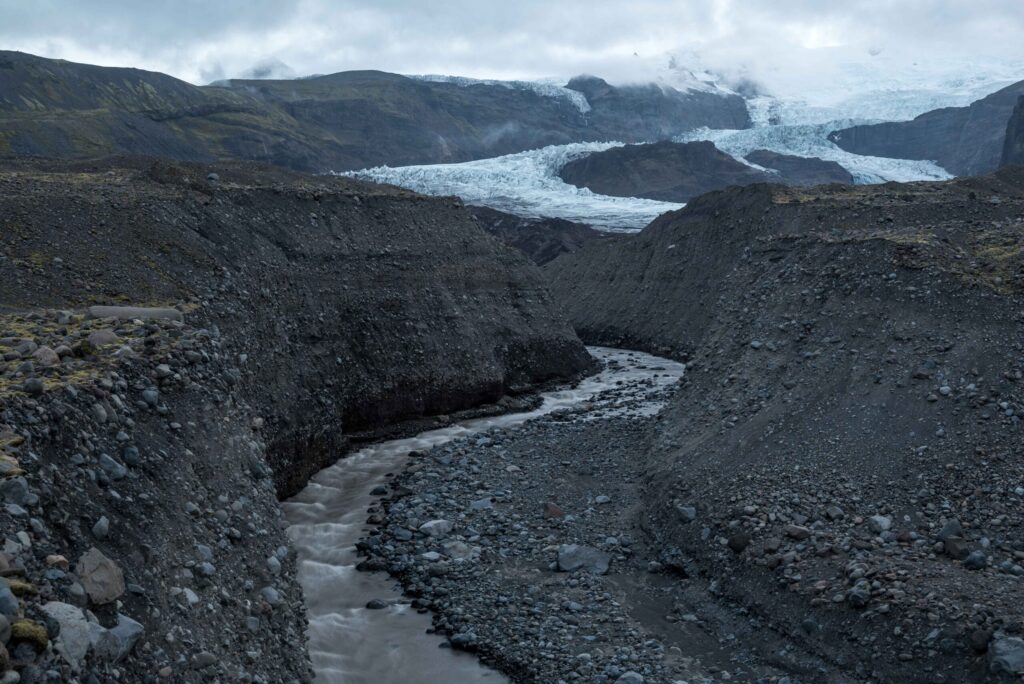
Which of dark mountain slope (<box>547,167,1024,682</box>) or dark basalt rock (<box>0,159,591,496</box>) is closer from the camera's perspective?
dark mountain slope (<box>547,167,1024,682</box>)

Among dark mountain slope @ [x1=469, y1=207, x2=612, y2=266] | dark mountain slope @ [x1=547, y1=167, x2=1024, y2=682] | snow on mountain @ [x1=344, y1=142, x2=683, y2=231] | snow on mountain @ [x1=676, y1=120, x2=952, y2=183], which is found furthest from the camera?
snow on mountain @ [x1=676, y1=120, x2=952, y2=183]

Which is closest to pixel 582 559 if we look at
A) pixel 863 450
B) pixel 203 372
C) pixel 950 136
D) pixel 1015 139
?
pixel 863 450

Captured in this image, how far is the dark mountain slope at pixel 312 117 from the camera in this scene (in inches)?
3061

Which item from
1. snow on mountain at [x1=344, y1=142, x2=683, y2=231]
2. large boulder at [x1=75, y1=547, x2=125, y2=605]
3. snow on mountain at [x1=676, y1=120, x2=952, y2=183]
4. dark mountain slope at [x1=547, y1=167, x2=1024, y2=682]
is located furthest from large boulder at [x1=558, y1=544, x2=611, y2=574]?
snow on mountain at [x1=676, y1=120, x2=952, y2=183]

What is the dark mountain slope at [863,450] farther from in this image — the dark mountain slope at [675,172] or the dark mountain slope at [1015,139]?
the dark mountain slope at [1015,139]

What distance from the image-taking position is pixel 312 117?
398 feet

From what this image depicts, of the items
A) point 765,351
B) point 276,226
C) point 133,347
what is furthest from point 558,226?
point 133,347

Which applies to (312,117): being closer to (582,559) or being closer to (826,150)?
(826,150)

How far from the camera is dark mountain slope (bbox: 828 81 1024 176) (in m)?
124

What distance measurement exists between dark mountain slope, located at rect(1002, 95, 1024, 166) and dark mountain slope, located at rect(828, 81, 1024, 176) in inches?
671

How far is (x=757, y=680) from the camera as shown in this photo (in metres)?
10.5

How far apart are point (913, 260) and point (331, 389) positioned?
13011 mm

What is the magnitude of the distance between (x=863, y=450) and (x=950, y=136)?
138 m

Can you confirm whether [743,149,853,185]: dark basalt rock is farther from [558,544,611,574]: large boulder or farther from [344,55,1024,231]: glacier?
[558,544,611,574]: large boulder
